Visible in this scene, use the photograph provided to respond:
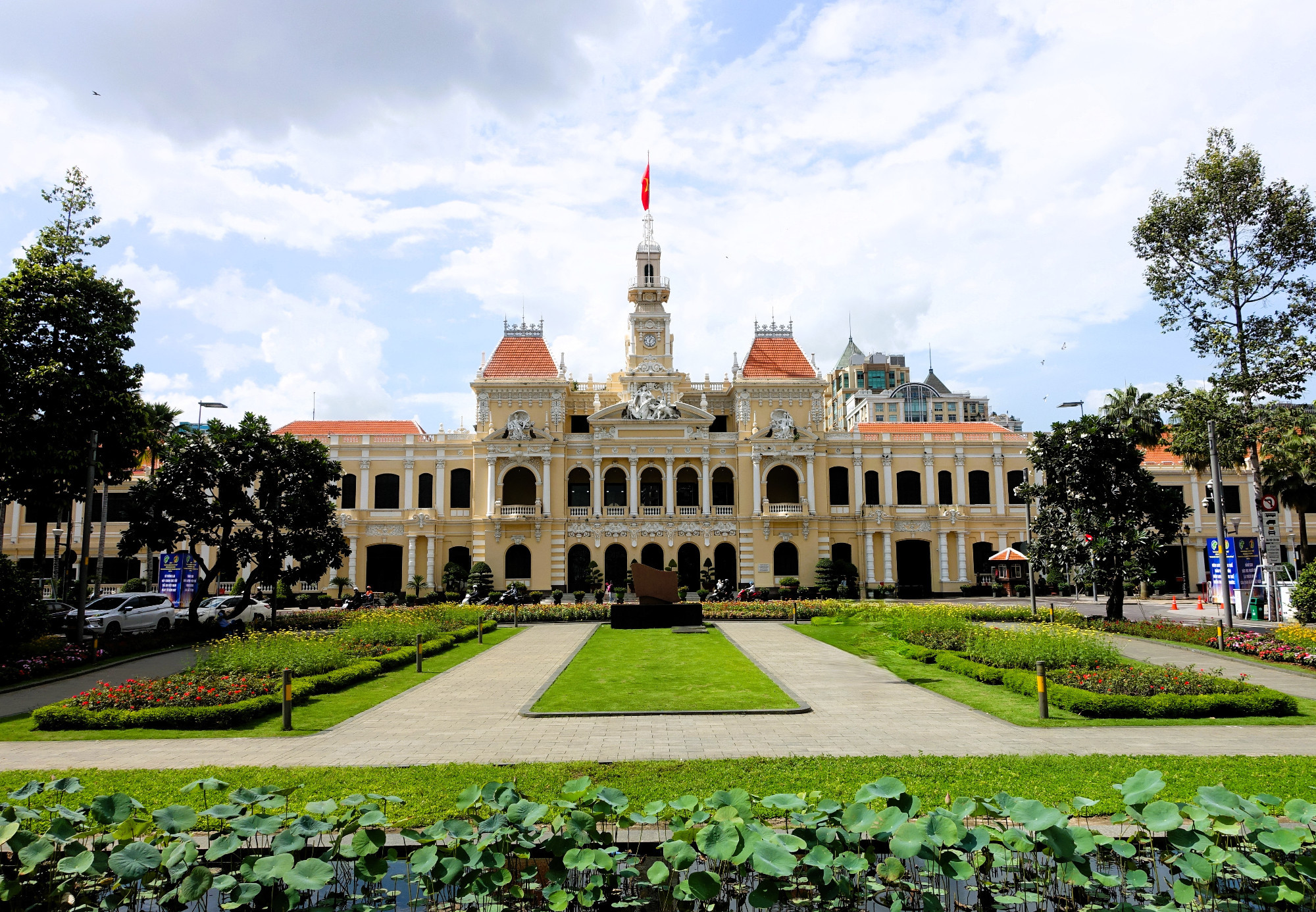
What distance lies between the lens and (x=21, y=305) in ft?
83.4

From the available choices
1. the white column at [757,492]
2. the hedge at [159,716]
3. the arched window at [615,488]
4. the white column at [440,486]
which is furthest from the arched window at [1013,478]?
the hedge at [159,716]

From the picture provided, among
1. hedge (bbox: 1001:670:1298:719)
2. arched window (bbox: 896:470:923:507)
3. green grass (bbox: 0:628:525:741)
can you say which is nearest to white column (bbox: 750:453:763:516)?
arched window (bbox: 896:470:923:507)

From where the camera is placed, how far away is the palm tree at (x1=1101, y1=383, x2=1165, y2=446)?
128ft

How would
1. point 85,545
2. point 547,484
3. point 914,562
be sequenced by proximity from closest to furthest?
point 85,545
point 547,484
point 914,562

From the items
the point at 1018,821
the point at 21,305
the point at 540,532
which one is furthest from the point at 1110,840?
the point at 540,532

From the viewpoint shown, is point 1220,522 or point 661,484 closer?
point 1220,522

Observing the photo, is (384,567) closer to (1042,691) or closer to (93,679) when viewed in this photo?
(93,679)

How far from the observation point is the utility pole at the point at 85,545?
23359 millimetres

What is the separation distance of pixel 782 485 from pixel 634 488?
10285 mm

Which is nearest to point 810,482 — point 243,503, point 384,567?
point 384,567

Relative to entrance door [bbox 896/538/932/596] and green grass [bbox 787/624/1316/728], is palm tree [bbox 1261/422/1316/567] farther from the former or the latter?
green grass [bbox 787/624/1316/728]

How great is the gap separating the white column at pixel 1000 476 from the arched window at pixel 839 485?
9538mm

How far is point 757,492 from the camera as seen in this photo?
4997 centimetres

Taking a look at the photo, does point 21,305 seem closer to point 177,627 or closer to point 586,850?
point 177,627
